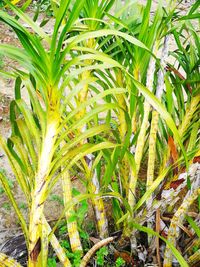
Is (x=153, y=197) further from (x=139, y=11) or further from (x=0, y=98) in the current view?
(x=0, y=98)

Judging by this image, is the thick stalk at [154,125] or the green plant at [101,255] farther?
the green plant at [101,255]

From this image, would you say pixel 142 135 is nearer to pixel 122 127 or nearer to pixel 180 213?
→ pixel 122 127

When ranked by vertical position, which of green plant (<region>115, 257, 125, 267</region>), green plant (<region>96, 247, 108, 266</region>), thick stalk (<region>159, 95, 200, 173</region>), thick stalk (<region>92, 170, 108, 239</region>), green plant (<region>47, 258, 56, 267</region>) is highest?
thick stalk (<region>159, 95, 200, 173</region>)

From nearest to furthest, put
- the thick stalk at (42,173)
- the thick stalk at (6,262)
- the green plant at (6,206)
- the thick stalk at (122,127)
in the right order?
the thick stalk at (42,173)
the thick stalk at (6,262)
the thick stalk at (122,127)
the green plant at (6,206)

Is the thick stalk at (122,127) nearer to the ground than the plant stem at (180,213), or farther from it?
farther from it

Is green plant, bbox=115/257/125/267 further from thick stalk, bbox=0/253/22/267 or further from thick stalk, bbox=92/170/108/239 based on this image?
thick stalk, bbox=0/253/22/267

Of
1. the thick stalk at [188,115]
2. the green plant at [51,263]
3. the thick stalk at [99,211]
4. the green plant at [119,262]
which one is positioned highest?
the thick stalk at [188,115]

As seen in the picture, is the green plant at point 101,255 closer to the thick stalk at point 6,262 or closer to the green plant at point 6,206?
the thick stalk at point 6,262

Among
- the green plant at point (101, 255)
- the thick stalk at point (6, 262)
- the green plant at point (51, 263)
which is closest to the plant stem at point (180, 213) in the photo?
the green plant at point (101, 255)

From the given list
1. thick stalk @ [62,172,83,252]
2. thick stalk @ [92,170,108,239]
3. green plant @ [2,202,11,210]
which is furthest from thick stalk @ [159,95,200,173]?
green plant @ [2,202,11,210]

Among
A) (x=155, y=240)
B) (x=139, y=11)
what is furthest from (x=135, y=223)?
(x=139, y=11)

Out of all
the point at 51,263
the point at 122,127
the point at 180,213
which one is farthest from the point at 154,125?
the point at 51,263

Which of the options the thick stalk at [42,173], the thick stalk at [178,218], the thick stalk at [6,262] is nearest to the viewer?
the thick stalk at [42,173]

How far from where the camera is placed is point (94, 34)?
1.02 metres
